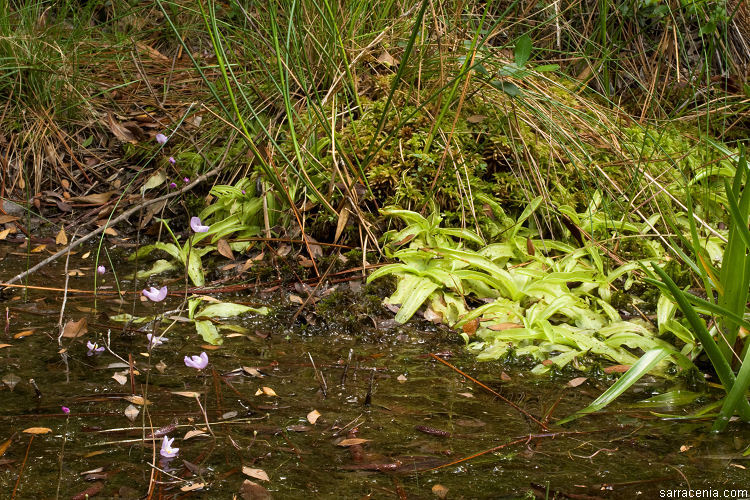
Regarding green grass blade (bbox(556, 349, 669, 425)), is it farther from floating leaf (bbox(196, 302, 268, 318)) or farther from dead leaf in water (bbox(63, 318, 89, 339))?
dead leaf in water (bbox(63, 318, 89, 339))

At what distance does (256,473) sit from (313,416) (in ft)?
0.91

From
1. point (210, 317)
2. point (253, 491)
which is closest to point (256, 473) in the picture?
point (253, 491)

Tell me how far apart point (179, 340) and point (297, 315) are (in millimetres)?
410

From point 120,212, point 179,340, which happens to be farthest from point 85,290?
point 120,212

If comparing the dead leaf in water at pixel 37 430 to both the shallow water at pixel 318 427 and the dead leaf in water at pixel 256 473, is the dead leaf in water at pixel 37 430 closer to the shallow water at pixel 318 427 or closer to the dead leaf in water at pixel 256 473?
the shallow water at pixel 318 427

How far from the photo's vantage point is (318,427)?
1623 millimetres

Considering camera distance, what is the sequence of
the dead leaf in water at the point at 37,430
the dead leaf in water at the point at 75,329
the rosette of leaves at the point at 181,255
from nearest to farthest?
1. the dead leaf in water at the point at 37,430
2. the dead leaf in water at the point at 75,329
3. the rosette of leaves at the point at 181,255

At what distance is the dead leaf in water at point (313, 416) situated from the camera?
1.65m

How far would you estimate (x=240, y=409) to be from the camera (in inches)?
66.5

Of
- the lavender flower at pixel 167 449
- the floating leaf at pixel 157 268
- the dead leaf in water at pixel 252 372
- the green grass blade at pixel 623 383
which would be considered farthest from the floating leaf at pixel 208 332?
the green grass blade at pixel 623 383

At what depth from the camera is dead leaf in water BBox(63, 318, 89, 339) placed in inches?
80.4

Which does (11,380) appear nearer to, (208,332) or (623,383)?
(208,332)

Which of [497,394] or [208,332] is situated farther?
[208,332]

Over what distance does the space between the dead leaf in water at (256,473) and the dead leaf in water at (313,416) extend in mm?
240
